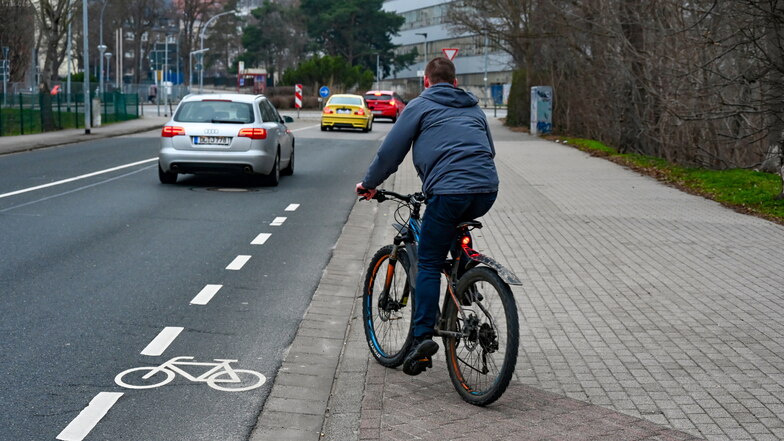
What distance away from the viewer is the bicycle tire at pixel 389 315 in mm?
6422

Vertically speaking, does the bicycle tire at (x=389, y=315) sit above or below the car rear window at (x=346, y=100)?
below

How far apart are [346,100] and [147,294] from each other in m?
36.0

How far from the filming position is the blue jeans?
5750 millimetres

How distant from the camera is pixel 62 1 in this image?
130 feet

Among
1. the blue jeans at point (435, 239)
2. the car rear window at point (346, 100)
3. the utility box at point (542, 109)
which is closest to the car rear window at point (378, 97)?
the car rear window at point (346, 100)

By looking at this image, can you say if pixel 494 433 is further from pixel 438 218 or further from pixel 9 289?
pixel 9 289

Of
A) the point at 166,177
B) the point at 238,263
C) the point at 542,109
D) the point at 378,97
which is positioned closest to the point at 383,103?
the point at 378,97

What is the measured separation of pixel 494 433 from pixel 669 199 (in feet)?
40.7

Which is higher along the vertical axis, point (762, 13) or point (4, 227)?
point (762, 13)

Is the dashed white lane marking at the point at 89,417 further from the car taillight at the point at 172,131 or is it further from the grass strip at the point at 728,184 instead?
the car taillight at the point at 172,131

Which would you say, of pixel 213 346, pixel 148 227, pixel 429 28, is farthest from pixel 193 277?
pixel 429 28

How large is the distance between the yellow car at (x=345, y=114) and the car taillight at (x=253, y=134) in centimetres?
2520

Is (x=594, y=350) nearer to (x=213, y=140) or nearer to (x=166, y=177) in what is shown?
(x=213, y=140)

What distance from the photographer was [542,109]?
38844mm
